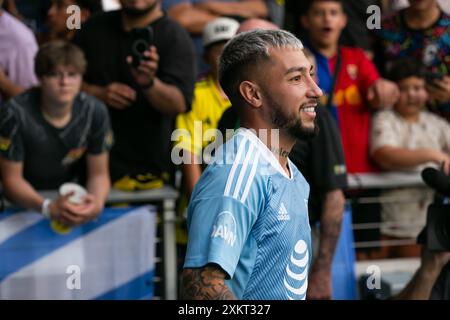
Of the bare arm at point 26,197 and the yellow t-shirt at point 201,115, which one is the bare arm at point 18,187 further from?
the yellow t-shirt at point 201,115

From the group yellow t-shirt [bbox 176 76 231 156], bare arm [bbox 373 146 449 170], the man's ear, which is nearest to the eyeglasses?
yellow t-shirt [bbox 176 76 231 156]

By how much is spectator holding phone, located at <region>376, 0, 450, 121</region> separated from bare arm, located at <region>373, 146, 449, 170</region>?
1.81ft

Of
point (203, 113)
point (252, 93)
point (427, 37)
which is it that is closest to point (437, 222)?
point (252, 93)

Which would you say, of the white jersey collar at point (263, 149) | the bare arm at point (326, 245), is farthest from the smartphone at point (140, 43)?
the white jersey collar at point (263, 149)

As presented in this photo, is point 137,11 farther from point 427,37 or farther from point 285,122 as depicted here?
point 285,122

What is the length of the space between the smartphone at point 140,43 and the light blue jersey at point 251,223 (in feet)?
8.34

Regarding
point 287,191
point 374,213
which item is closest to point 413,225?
point 374,213

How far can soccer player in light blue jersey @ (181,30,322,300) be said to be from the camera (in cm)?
305

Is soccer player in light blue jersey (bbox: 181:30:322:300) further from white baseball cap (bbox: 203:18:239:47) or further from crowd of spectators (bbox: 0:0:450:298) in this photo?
white baseball cap (bbox: 203:18:239:47)

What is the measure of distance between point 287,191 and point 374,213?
3125 millimetres

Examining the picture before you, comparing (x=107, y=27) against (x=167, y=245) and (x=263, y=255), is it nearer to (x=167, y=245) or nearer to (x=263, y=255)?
(x=167, y=245)

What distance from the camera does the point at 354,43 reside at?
24.0 ft
